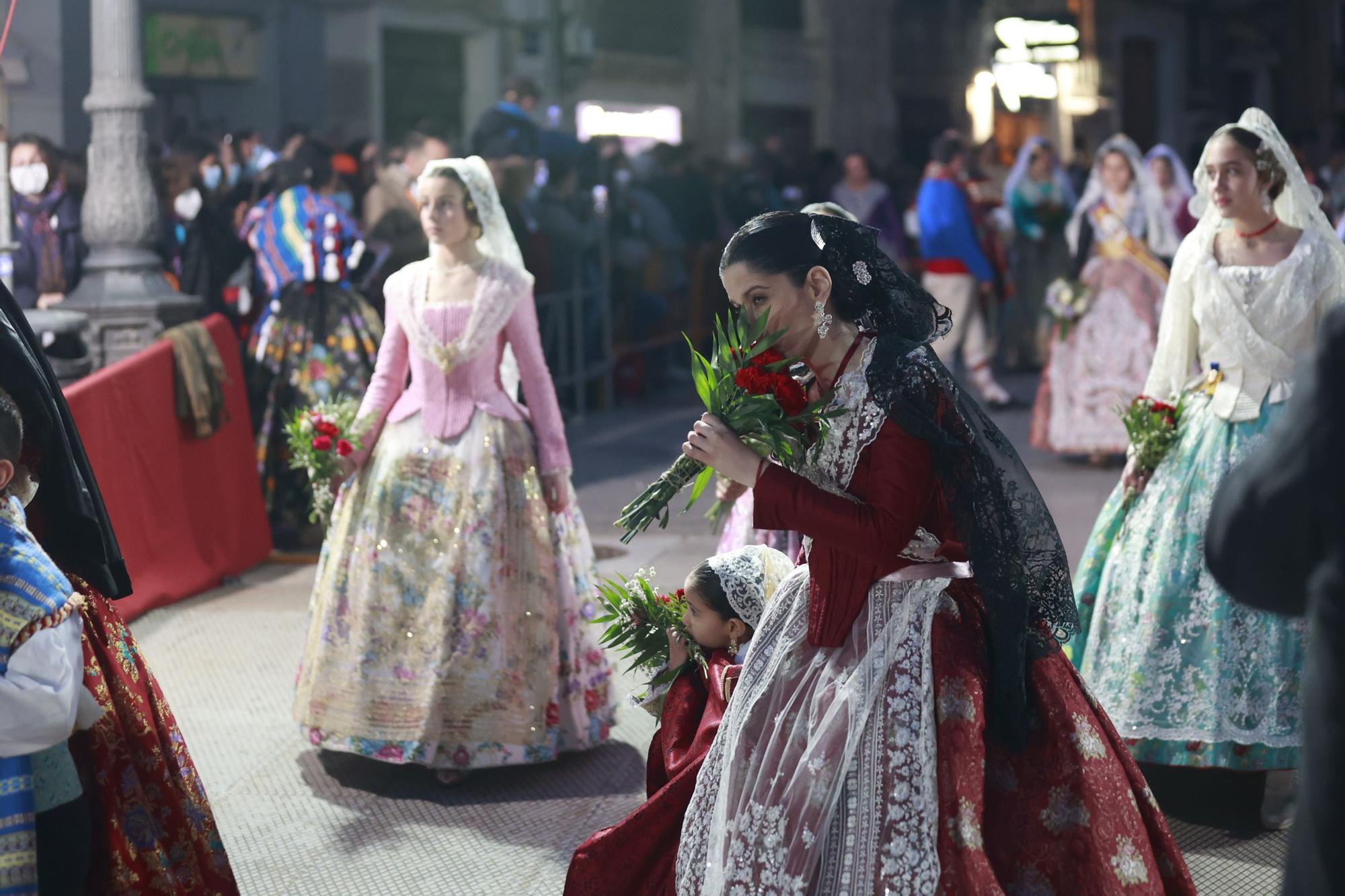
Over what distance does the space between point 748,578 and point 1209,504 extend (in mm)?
1607

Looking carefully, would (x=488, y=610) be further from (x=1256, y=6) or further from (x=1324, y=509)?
(x=1256, y=6)

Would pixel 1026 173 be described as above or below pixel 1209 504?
above

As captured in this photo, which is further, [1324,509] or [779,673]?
[779,673]

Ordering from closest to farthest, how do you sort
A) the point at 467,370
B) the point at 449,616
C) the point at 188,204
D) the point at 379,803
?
the point at 379,803, the point at 449,616, the point at 467,370, the point at 188,204

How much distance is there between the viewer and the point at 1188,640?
4.48 meters

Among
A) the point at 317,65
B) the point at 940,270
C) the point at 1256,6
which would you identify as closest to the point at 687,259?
the point at 940,270

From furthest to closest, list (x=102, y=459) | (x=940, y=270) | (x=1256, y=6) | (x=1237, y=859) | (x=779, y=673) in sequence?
(x=1256, y=6) < (x=940, y=270) < (x=102, y=459) < (x=1237, y=859) < (x=779, y=673)

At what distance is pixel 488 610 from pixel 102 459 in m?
2.37

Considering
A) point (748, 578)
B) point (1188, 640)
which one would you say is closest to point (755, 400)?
point (748, 578)

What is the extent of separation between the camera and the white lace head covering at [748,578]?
11.7ft

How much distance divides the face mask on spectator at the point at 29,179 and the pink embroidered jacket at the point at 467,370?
214 inches

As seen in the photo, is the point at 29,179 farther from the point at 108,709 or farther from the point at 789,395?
the point at 789,395

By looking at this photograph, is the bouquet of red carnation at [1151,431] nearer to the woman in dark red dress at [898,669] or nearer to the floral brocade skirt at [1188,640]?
the floral brocade skirt at [1188,640]

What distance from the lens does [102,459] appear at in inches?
259
